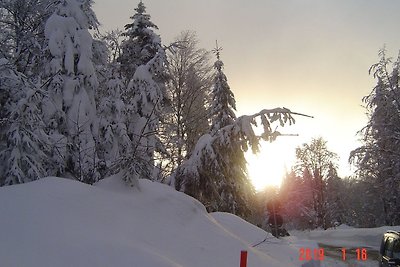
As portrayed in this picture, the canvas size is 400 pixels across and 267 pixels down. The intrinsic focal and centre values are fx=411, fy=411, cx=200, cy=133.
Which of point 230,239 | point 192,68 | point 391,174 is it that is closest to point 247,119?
point 230,239

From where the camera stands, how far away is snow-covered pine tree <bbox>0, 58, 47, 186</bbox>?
9570 millimetres

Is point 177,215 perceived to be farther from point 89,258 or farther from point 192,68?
point 192,68

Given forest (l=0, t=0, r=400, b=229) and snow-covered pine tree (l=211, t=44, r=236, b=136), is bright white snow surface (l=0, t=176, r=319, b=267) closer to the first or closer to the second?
forest (l=0, t=0, r=400, b=229)

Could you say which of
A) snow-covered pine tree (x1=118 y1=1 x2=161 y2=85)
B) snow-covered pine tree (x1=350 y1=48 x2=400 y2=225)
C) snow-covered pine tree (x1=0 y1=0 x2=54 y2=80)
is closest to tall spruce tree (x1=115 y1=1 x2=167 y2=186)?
snow-covered pine tree (x1=118 y1=1 x2=161 y2=85)

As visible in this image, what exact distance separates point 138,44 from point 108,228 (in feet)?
55.0

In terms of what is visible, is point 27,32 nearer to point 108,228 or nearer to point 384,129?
point 108,228

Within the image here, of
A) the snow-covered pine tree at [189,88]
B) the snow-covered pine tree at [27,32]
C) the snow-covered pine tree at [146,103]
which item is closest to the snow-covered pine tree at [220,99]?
the snow-covered pine tree at [189,88]

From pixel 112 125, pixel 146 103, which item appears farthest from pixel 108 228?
pixel 146 103

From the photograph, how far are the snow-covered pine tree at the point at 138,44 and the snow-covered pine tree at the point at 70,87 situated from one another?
8.36 m

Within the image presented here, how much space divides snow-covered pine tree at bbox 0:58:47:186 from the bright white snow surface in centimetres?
256

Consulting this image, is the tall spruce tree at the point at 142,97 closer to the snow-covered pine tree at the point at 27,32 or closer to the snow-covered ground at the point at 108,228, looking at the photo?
the snow-covered ground at the point at 108,228

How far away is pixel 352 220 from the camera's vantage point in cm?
7569

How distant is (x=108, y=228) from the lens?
6262 millimetres

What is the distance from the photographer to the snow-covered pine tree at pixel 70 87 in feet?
37.8
